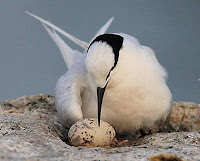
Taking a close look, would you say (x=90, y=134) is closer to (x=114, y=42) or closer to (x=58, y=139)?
(x=58, y=139)

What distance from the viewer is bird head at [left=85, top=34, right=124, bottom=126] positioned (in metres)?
3.12

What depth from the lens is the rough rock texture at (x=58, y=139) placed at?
8.01 ft

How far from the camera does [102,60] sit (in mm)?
3121

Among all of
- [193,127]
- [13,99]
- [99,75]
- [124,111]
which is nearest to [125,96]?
[124,111]

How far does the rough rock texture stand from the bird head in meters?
0.52

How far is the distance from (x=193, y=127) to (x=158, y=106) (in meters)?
0.95

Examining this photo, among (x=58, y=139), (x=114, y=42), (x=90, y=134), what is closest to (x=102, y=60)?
(x=114, y=42)

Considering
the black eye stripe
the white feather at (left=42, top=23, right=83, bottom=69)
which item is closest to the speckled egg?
the black eye stripe

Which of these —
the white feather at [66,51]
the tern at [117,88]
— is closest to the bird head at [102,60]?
the tern at [117,88]

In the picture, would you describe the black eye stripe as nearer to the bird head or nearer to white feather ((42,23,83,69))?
the bird head

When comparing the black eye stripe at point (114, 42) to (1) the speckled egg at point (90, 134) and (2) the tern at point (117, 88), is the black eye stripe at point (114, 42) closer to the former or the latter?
(2) the tern at point (117, 88)

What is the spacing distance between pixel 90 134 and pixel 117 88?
1.56 ft

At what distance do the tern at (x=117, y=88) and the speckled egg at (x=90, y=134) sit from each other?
106mm

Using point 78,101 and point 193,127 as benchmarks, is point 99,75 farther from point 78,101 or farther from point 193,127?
point 193,127
